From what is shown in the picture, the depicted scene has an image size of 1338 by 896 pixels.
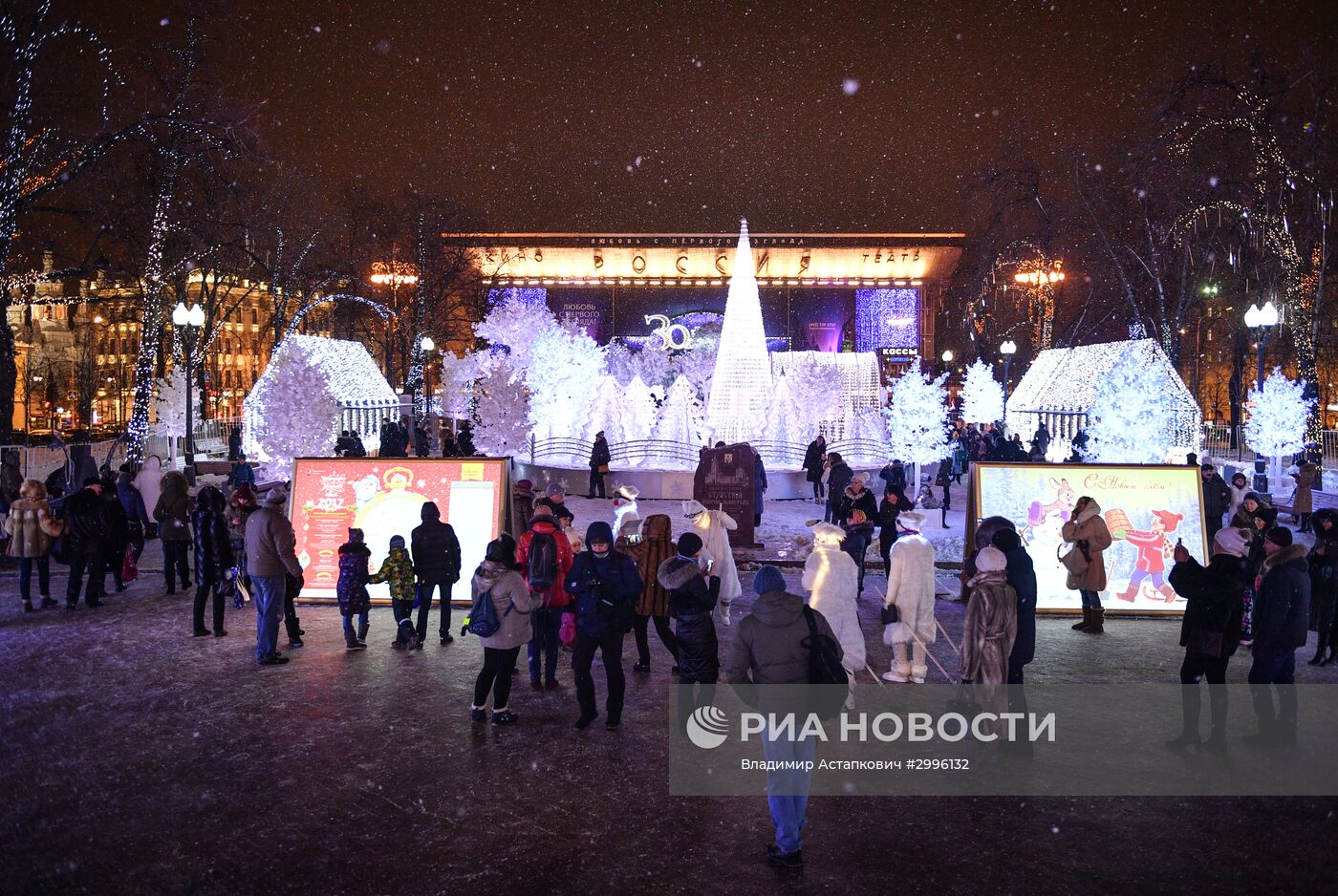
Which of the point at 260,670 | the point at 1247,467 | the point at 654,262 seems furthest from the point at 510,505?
the point at 654,262

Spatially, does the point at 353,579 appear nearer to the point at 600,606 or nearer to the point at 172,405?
the point at 600,606

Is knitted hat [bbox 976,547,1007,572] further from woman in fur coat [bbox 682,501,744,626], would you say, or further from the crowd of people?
woman in fur coat [bbox 682,501,744,626]

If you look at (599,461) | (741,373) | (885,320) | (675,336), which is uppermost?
(885,320)

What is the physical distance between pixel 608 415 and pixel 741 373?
3.74 metres

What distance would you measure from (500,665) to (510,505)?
4.42m

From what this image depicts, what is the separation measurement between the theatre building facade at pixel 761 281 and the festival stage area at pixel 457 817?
6781cm

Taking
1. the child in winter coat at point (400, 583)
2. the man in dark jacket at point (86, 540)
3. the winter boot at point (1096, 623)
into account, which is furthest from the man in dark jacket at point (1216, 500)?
the man in dark jacket at point (86, 540)

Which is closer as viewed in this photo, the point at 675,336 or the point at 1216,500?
the point at 1216,500

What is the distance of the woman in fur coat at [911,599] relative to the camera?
8.02 meters

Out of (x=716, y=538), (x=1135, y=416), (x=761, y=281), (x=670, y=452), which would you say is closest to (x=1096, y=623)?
(x=716, y=538)

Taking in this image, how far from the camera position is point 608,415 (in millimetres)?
25266

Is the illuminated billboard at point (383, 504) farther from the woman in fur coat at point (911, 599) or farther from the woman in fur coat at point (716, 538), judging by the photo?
the woman in fur coat at point (911, 599)

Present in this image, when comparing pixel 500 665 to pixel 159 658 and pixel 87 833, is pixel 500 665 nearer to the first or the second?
pixel 87 833

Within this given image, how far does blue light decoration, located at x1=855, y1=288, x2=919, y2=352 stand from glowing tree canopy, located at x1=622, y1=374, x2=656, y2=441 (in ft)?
172
